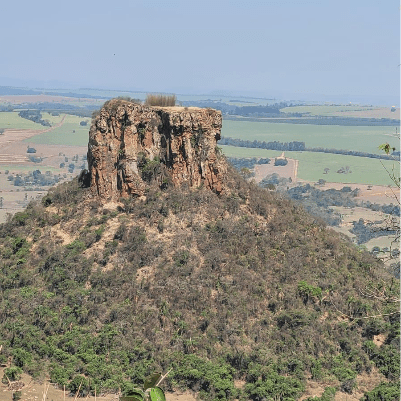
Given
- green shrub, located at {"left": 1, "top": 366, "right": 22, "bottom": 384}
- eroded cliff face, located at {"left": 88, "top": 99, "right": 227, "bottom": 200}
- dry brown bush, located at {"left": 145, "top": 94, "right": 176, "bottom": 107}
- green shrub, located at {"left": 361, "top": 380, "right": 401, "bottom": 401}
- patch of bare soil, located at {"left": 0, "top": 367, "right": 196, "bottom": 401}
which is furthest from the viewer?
dry brown bush, located at {"left": 145, "top": 94, "right": 176, "bottom": 107}

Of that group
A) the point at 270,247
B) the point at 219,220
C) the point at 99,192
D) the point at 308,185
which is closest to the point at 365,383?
the point at 270,247

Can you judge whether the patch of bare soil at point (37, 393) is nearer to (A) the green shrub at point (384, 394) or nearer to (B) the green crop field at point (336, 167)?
(A) the green shrub at point (384, 394)

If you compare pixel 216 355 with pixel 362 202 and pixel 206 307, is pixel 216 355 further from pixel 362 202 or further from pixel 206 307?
pixel 362 202

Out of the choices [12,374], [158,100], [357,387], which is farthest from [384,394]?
[158,100]

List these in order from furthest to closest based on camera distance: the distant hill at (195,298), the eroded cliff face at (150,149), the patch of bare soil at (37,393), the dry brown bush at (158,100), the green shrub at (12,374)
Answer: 1. the dry brown bush at (158,100)
2. the eroded cliff face at (150,149)
3. the distant hill at (195,298)
4. the green shrub at (12,374)
5. the patch of bare soil at (37,393)

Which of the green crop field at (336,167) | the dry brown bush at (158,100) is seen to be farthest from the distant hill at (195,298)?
the green crop field at (336,167)

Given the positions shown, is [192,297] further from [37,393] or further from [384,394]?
[384,394]

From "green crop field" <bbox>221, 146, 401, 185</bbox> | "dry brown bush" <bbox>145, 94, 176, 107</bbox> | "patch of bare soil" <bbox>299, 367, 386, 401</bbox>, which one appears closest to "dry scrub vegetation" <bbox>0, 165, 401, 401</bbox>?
"patch of bare soil" <bbox>299, 367, 386, 401</bbox>

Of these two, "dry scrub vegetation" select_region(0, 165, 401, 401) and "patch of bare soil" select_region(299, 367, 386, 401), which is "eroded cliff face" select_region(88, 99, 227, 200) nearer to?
"dry scrub vegetation" select_region(0, 165, 401, 401)
